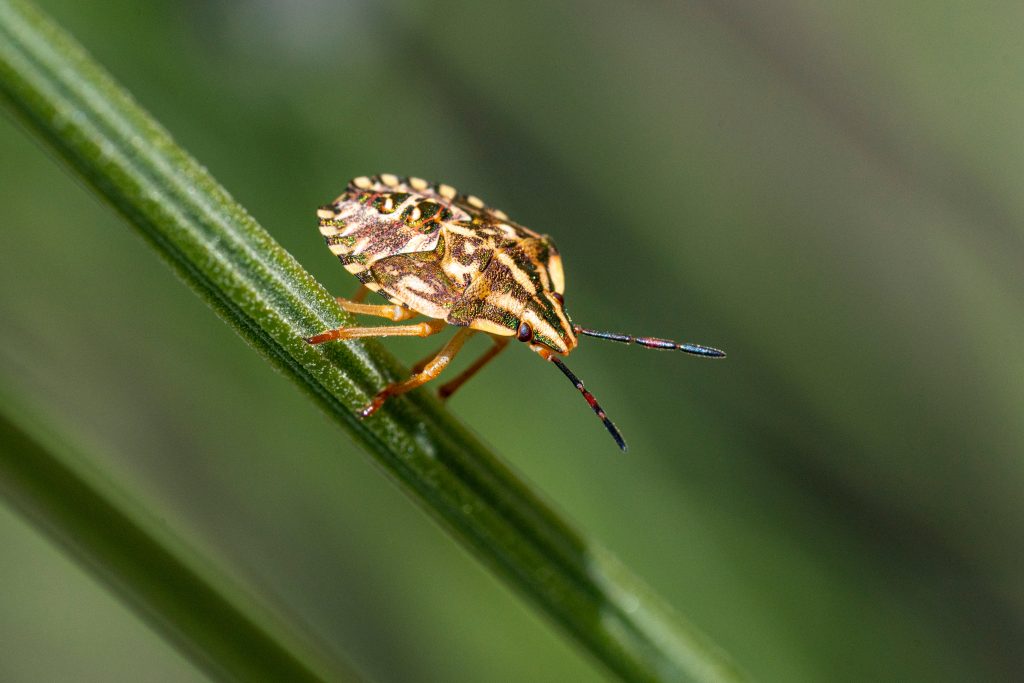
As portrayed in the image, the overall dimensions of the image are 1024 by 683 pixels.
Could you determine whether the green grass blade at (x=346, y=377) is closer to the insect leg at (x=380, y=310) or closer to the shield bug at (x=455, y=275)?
the insect leg at (x=380, y=310)

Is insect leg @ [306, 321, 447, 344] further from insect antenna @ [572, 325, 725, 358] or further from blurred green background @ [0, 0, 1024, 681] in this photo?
blurred green background @ [0, 0, 1024, 681]

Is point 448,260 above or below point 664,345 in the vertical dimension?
below

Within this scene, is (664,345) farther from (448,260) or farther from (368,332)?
(368,332)

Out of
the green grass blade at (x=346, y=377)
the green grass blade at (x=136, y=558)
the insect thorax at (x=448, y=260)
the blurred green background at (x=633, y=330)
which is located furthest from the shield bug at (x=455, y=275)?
the blurred green background at (x=633, y=330)

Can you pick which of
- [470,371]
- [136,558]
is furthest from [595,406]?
[136,558]

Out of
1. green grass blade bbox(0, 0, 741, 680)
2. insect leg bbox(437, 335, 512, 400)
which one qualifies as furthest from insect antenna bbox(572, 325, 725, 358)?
green grass blade bbox(0, 0, 741, 680)

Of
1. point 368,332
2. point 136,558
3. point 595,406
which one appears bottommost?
point 136,558
